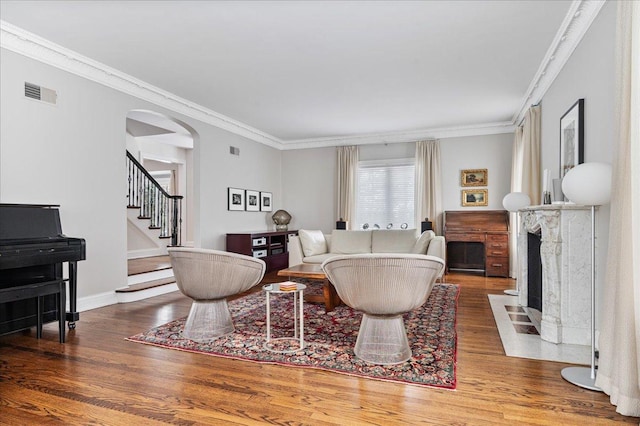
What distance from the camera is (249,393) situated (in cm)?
229

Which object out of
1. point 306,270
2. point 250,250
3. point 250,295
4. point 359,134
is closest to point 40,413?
point 306,270

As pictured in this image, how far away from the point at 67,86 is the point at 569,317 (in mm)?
5438

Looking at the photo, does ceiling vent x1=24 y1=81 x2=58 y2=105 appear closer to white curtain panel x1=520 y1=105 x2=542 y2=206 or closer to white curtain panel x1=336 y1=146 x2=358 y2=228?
white curtain panel x1=336 y1=146 x2=358 y2=228

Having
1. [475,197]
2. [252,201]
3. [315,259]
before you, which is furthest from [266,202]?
[475,197]

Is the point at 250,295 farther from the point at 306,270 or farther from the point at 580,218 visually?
the point at 580,218

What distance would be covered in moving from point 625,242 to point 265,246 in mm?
5944

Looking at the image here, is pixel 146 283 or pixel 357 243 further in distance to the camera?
pixel 357 243

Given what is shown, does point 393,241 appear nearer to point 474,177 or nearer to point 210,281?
point 474,177

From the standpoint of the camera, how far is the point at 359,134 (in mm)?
8258

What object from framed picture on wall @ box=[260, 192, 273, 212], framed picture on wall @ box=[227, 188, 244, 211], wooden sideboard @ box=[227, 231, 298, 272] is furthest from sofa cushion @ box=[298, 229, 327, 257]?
framed picture on wall @ box=[260, 192, 273, 212]

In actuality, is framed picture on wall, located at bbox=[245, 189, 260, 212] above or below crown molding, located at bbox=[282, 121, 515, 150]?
below

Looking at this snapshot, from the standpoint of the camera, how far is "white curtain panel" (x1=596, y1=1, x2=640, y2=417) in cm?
196

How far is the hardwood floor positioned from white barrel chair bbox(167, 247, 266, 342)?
1.29 ft

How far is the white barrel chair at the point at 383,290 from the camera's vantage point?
2611mm
